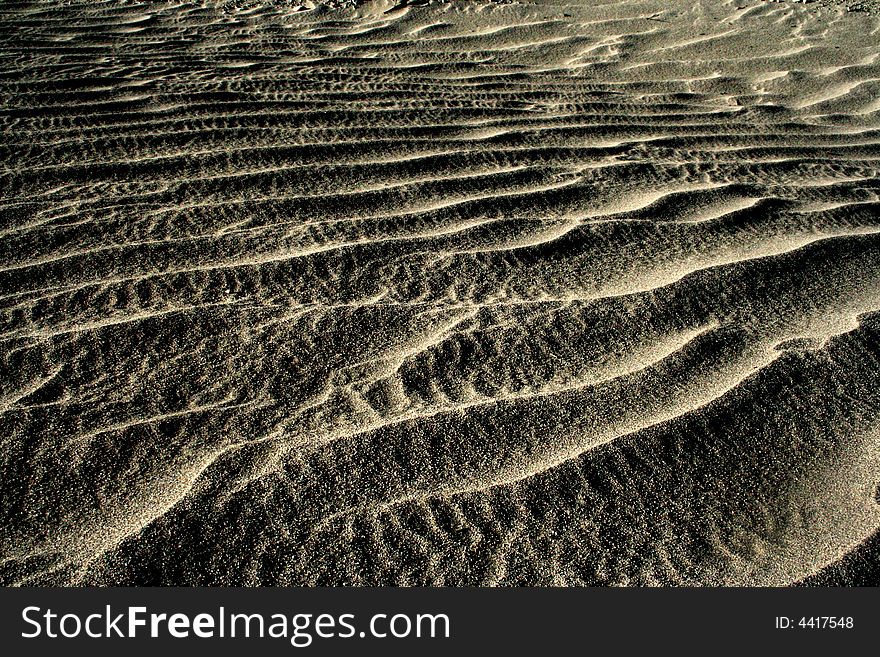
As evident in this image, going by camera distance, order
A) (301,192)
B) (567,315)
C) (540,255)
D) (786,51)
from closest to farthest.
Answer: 1. (567,315)
2. (540,255)
3. (301,192)
4. (786,51)

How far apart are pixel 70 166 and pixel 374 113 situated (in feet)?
3.86

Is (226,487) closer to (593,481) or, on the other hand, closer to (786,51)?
(593,481)

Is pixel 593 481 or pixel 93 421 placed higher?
Answer: pixel 93 421

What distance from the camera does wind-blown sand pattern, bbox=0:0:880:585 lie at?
1.55 m

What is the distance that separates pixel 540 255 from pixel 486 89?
5.13 feet

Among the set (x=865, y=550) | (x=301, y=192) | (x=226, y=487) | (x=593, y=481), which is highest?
(x=301, y=192)

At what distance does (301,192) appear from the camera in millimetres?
2654

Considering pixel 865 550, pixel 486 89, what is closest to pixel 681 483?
pixel 865 550

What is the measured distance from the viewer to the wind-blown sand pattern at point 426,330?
155 centimetres

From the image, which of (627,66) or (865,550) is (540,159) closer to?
(627,66)

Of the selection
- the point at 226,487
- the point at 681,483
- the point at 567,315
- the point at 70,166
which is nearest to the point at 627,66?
the point at 567,315

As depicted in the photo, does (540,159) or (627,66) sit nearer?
(540,159)

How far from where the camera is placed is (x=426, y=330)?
204 cm

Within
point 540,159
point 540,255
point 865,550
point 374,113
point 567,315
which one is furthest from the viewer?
point 374,113
